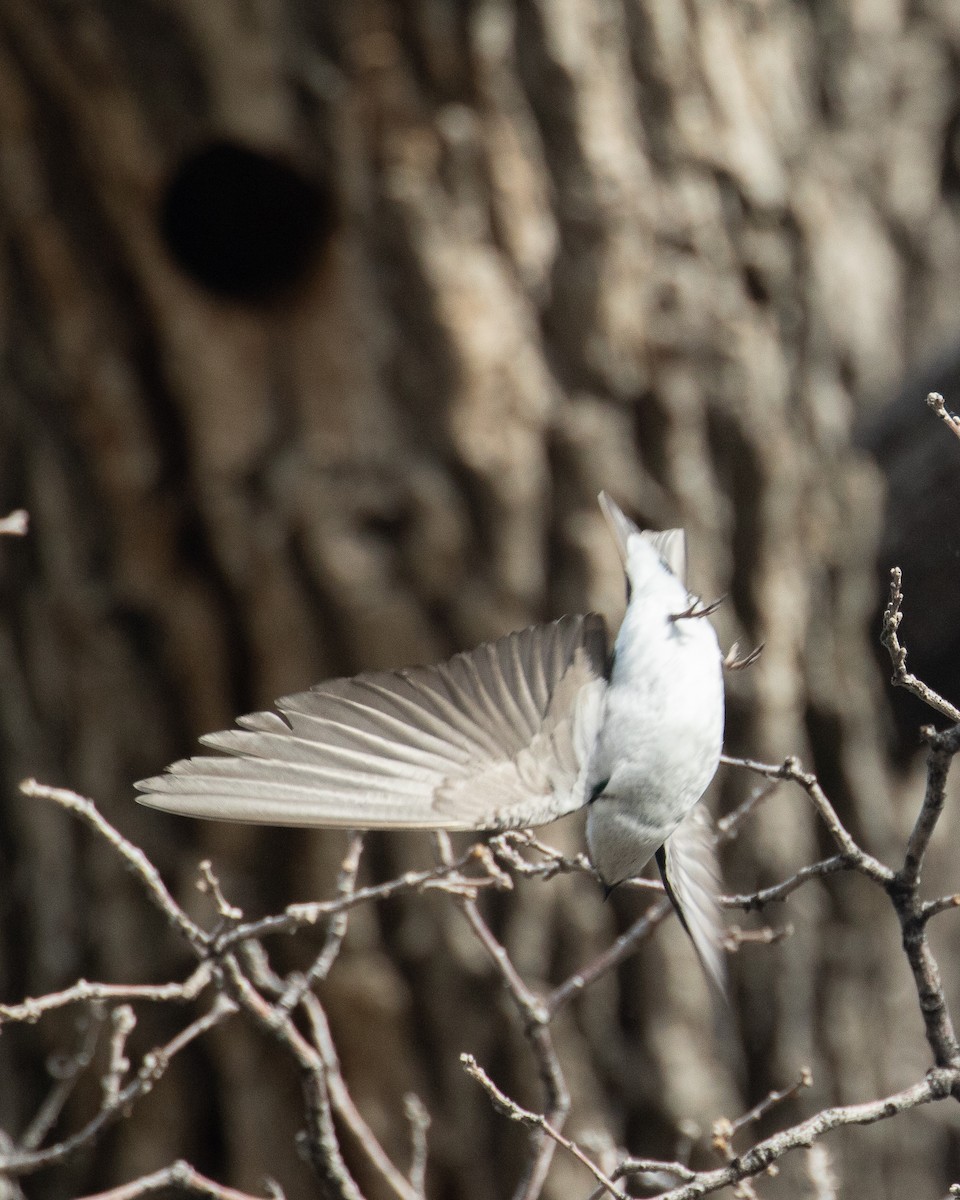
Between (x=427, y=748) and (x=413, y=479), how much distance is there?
1070 mm

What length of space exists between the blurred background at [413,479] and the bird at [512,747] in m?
0.94

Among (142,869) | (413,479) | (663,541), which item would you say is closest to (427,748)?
(142,869)

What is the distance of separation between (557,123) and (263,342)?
57 cm

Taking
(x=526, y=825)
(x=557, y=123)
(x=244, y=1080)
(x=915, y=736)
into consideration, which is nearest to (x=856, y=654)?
(x=915, y=736)

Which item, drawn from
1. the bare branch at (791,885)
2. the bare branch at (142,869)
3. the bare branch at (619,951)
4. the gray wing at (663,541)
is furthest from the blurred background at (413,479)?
the bare branch at (791,885)

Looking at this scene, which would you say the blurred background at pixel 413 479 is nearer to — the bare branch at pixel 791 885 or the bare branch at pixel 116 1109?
the bare branch at pixel 116 1109

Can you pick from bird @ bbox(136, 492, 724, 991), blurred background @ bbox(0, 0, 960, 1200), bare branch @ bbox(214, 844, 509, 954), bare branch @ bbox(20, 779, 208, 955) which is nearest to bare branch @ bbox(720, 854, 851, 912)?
bird @ bbox(136, 492, 724, 991)

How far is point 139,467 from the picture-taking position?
2.29 meters

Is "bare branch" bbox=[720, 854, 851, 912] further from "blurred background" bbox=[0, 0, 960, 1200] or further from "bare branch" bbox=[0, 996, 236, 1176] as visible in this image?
"blurred background" bbox=[0, 0, 960, 1200]

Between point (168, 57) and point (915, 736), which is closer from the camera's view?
point (168, 57)

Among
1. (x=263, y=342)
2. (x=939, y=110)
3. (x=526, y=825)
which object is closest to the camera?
(x=526, y=825)

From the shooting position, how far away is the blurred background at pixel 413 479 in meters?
2.21

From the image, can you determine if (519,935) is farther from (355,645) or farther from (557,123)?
(557,123)

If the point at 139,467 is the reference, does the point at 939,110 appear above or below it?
above
